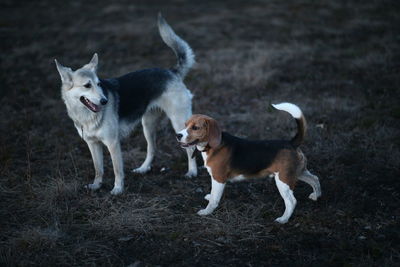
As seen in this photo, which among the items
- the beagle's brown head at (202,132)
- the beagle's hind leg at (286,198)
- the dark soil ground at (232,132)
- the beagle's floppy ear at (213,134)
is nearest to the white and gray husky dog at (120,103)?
the dark soil ground at (232,132)

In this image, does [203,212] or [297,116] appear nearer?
[297,116]

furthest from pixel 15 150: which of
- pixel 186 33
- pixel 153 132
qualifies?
pixel 186 33

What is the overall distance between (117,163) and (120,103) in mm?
882

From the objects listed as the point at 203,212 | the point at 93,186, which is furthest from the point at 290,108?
the point at 93,186

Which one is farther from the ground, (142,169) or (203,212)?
(203,212)

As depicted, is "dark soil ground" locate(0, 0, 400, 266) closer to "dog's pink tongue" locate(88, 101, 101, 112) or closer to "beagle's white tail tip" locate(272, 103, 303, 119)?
"dog's pink tongue" locate(88, 101, 101, 112)

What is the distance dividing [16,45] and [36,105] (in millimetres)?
6103

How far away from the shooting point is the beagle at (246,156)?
4.61m

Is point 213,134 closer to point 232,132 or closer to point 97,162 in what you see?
point 97,162

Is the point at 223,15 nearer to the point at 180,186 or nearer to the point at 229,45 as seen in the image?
the point at 229,45

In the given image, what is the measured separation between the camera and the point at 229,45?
44.3 feet

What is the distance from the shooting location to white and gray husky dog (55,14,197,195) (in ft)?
17.1

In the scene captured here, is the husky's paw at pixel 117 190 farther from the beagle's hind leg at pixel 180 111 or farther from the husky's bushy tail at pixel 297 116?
the husky's bushy tail at pixel 297 116

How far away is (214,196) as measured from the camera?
487cm
